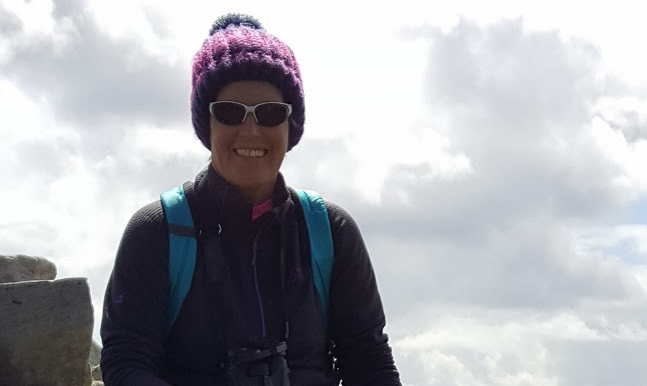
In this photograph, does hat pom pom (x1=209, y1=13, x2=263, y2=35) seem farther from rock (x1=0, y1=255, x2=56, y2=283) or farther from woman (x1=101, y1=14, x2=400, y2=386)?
rock (x1=0, y1=255, x2=56, y2=283)

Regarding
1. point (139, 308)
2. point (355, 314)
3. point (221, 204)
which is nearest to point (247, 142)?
point (221, 204)

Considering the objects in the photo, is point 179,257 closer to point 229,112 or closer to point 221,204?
point 221,204

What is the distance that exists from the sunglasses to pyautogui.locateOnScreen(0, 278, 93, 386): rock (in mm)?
4026

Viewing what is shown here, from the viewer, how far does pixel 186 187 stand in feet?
19.1

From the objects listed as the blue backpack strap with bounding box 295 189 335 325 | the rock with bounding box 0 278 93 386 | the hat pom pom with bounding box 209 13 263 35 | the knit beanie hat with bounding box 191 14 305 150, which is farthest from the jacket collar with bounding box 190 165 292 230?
the rock with bounding box 0 278 93 386

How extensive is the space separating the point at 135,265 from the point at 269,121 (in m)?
1.15

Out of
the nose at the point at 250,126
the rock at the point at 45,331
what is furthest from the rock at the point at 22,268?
the nose at the point at 250,126

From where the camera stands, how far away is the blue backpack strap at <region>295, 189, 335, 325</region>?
5781mm

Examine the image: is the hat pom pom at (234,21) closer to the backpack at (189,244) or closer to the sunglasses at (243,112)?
the sunglasses at (243,112)

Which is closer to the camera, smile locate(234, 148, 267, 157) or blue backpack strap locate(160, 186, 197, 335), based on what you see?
blue backpack strap locate(160, 186, 197, 335)

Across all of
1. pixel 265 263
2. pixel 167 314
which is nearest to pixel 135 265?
pixel 167 314

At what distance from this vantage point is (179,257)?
18.0ft

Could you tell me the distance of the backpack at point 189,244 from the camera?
5.49m

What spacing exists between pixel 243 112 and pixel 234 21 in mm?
799
